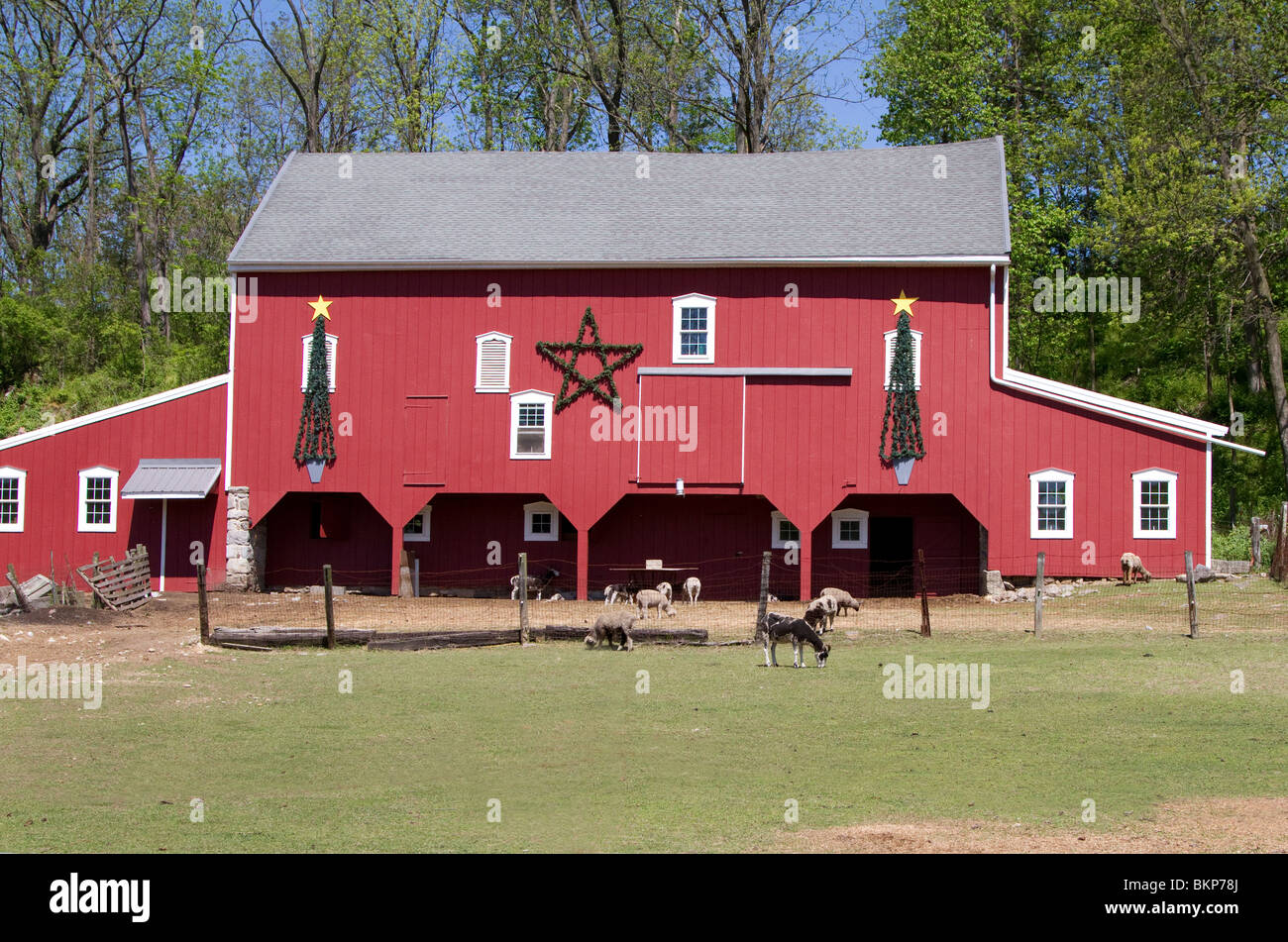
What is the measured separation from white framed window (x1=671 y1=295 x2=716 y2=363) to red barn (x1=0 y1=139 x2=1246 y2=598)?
0.06 meters

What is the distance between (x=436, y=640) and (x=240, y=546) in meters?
13.2

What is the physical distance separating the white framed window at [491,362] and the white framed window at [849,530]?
9.28m

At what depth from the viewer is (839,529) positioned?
116 feet

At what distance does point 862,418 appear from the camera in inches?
1316

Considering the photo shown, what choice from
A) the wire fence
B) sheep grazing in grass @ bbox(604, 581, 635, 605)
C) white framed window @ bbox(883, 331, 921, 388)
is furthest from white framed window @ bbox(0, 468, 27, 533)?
white framed window @ bbox(883, 331, 921, 388)

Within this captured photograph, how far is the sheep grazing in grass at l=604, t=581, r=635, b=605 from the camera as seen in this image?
32656 mm

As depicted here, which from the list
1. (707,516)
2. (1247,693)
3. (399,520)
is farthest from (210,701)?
(707,516)

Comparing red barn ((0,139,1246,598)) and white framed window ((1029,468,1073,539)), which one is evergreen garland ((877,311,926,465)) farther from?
white framed window ((1029,468,1073,539))

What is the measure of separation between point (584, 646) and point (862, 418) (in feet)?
40.7

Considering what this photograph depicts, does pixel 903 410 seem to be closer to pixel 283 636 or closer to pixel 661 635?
pixel 661 635

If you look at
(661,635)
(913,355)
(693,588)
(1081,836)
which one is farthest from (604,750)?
(913,355)

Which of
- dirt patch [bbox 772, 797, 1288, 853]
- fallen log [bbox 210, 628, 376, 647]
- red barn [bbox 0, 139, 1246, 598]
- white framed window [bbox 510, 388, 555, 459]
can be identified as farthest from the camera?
white framed window [bbox 510, 388, 555, 459]

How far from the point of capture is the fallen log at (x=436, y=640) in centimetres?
2361
